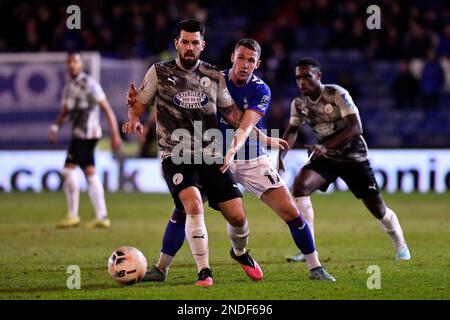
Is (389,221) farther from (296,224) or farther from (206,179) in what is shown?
(206,179)

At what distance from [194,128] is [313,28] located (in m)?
16.3

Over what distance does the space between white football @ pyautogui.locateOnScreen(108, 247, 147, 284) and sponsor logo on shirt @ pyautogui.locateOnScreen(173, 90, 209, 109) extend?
1373 mm

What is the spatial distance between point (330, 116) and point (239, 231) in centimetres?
215

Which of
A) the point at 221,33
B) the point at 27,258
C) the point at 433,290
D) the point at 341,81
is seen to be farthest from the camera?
the point at 221,33

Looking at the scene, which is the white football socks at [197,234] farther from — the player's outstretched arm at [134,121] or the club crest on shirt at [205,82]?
the club crest on shirt at [205,82]

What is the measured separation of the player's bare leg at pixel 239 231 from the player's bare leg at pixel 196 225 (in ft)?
1.13

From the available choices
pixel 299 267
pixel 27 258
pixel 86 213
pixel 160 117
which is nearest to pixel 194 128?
pixel 160 117

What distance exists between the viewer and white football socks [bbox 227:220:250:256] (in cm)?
877

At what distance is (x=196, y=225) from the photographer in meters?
8.07

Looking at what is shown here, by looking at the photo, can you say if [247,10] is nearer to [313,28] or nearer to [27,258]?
[313,28]

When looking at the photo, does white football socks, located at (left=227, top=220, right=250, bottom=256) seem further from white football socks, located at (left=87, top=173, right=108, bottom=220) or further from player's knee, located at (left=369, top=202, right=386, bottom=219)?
white football socks, located at (left=87, top=173, right=108, bottom=220)

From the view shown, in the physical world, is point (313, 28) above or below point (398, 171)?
above

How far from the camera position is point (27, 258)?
1036 centimetres

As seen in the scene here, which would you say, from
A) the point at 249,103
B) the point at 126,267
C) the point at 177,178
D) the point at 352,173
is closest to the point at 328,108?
the point at 352,173
